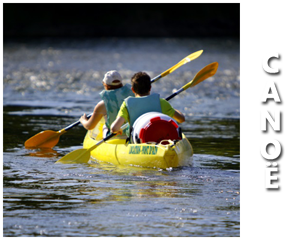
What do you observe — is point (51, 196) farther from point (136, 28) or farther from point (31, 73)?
point (136, 28)

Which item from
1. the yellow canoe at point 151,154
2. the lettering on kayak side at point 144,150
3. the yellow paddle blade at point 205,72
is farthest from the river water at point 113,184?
the yellow paddle blade at point 205,72

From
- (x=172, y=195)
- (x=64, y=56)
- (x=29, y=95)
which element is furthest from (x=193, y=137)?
(x=64, y=56)

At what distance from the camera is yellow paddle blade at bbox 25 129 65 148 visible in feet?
30.7

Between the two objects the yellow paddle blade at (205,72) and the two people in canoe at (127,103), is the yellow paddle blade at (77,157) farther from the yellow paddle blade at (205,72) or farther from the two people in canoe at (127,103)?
the yellow paddle blade at (205,72)

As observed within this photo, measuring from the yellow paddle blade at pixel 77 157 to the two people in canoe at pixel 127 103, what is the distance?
0.36 m

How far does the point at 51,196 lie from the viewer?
632 centimetres

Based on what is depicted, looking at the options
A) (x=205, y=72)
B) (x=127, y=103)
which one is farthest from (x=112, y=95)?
(x=205, y=72)

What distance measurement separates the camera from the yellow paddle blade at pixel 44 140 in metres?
9.37

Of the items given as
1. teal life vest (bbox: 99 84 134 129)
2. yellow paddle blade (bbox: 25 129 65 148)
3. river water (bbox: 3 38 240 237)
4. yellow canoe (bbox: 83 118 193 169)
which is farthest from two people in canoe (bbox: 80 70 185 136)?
yellow paddle blade (bbox: 25 129 65 148)

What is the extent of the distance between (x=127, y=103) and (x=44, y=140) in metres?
2.27

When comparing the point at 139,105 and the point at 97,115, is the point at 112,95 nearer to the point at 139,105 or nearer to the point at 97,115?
the point at 97,115

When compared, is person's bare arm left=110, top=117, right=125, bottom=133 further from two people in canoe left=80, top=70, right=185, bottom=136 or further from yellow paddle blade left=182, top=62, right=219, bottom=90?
yellow paddle blade left=182, top=62, right=219, bottom=90

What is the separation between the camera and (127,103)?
7.59 metres

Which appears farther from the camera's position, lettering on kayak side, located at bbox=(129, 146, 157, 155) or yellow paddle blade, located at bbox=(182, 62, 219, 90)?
yellow paddle blade, located at bbox=(182, 62, 219, 90)
